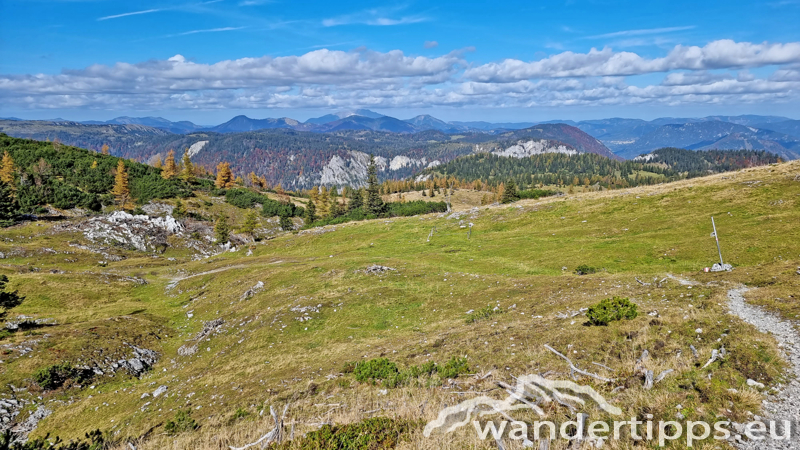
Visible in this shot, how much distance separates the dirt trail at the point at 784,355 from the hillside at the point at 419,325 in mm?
388

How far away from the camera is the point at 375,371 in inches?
623

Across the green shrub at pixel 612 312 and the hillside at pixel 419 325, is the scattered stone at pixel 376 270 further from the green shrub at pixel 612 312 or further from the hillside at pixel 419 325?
the green shrub at pixel 612 312

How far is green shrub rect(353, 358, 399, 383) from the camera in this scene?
15602mm

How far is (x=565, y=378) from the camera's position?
12930 mm

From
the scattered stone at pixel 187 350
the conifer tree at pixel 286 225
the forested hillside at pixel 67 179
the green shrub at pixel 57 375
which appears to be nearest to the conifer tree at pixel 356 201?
the conifer tree at pixel 286 225

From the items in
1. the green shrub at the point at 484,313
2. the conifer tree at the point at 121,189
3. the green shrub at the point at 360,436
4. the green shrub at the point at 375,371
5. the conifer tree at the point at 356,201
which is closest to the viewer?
the green shrub at the point at 360,436

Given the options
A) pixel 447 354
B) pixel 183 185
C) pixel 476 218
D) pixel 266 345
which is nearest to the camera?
pixel 447 354

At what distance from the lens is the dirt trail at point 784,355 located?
26.9 ft

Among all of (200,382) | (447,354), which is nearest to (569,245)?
(447,354)

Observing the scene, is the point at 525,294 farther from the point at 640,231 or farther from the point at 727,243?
the point at 640,231

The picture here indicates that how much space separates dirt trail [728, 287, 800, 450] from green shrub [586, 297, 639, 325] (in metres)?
4.15

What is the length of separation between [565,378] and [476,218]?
57729 mm

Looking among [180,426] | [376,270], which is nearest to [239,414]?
[180,426]

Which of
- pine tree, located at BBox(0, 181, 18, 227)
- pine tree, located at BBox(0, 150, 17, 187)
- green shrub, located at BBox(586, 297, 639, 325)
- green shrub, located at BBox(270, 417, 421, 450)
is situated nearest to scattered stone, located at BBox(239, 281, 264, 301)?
green shrub, located at BBox(270, 417, 421, 450)
